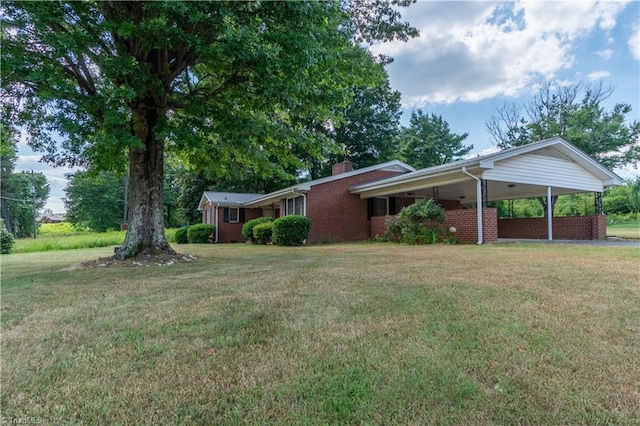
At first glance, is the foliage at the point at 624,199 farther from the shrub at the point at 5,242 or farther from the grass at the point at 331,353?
the shrub at the point at 5,242

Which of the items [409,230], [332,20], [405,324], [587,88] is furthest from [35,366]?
[587,88]

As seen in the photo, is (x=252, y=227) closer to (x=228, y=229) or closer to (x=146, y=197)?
(x=228, y=229)

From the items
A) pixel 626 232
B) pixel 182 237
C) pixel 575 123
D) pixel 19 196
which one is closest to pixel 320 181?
pixel 182 237

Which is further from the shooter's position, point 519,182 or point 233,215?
point 233,215

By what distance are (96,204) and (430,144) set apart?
39316 millimetres

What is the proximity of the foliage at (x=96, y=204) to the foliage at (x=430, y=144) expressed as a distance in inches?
1337

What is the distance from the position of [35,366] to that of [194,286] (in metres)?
2.54

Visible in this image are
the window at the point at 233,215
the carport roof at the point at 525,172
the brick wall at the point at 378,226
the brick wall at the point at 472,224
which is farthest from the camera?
the window at the point at 233,215

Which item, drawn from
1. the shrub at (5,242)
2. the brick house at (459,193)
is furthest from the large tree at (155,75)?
the shrub at (5,242)

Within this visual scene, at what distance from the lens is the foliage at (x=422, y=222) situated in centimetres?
1183

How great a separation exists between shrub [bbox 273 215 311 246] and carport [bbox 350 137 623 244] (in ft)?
12.2


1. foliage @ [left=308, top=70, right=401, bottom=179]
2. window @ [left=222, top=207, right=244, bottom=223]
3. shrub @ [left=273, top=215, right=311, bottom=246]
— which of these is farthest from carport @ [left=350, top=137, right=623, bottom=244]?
foliage @ [left=308, top=70, right=401, bottom=179]

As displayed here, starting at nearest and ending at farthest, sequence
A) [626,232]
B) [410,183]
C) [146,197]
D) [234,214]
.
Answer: [146,197] → [410,183] → [626,232] → [234,214]

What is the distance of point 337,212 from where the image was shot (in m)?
16.1
